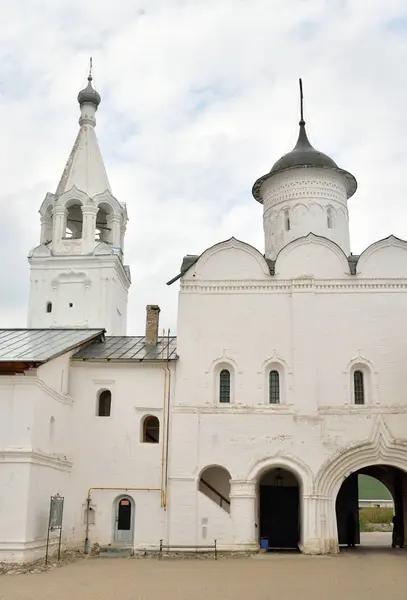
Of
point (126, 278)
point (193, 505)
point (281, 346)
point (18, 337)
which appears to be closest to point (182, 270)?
point (281, 346)

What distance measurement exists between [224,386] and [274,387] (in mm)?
1311

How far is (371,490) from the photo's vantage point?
54.4 meters

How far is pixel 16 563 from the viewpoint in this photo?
45.3ft

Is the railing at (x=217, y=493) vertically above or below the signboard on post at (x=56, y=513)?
above

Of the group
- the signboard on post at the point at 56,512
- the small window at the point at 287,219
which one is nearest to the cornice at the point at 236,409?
the signboard on post at the point at 56,512

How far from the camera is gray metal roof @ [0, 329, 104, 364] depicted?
1526cm

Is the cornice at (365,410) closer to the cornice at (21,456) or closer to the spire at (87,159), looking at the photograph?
the cornice at (21,456)

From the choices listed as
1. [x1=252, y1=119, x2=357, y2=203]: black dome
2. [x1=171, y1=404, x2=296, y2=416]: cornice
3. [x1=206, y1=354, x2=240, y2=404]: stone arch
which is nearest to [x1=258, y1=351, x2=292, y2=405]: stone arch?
[x1=171, y1=404, x2=296, y2=416]: cornice

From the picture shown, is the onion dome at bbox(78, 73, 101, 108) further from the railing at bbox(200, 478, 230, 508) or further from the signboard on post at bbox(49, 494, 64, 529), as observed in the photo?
the signboard on post at bbox(49, 494, 64, 529)

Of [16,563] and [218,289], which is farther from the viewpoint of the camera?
[218,289]

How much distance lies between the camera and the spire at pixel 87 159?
1179 inches

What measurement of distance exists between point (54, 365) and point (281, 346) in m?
5.82

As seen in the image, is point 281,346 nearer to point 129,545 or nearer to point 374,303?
point 374,303

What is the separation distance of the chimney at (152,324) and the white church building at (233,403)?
6cm
